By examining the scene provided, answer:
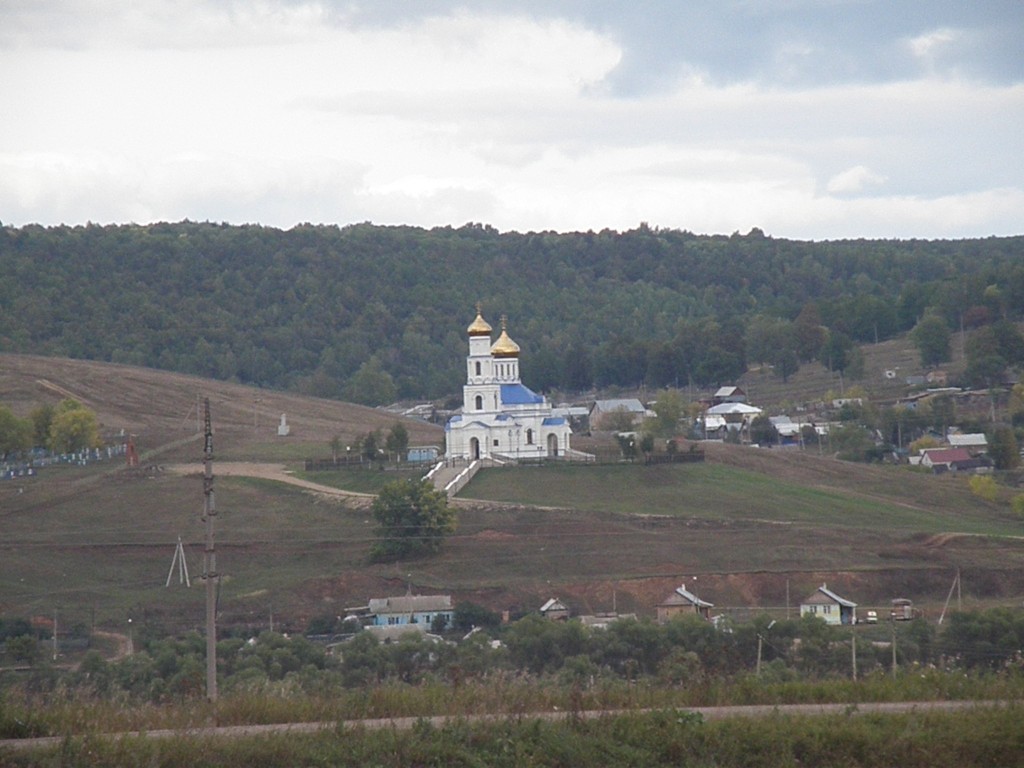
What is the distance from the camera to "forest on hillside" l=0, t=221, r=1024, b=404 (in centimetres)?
9312

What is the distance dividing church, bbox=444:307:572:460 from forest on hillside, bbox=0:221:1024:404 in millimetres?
31312

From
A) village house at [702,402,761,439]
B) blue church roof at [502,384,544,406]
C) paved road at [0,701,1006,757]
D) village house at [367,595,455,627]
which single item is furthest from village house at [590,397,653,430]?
paved road at [0,701,1006,757]

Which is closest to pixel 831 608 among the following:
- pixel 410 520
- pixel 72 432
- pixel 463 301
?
pixel 410 520

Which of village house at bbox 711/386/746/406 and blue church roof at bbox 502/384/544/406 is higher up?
blue church roof at bbox 502/384/544/406

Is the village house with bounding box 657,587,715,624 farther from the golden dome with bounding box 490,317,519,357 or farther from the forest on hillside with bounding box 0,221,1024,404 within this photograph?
the forest on hillside with bounding box 0,221,1024,404

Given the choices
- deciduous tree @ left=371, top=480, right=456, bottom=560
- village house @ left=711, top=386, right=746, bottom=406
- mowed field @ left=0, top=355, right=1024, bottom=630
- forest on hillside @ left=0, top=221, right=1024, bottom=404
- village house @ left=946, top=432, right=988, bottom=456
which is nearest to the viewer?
mowed field @ left=0, top=355, right=1024, bottom=630

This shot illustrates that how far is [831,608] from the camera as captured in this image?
3397cm

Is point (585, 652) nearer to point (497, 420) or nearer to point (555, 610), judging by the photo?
point (555, 610)

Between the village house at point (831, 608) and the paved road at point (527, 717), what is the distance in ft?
61.1

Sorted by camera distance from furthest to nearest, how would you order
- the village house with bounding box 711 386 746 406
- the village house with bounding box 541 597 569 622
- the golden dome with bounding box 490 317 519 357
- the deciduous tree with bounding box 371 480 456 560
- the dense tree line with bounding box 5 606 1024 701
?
the village house with bounding box 711 386 746 406
the golden dome with bounding box 490 317 519 357
the deciduous tree with bounding box 371 480 456 560
the village house with bounding box 541 597 569 622
the dense tree line with bounding box 5 606 1024 701

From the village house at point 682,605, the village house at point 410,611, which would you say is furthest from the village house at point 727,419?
the village house at point 410,611

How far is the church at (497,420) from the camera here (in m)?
54.5

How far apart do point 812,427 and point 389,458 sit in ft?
81.9

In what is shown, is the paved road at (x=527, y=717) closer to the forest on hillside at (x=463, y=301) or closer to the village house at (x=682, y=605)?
the village house at (x=682, y=605)
